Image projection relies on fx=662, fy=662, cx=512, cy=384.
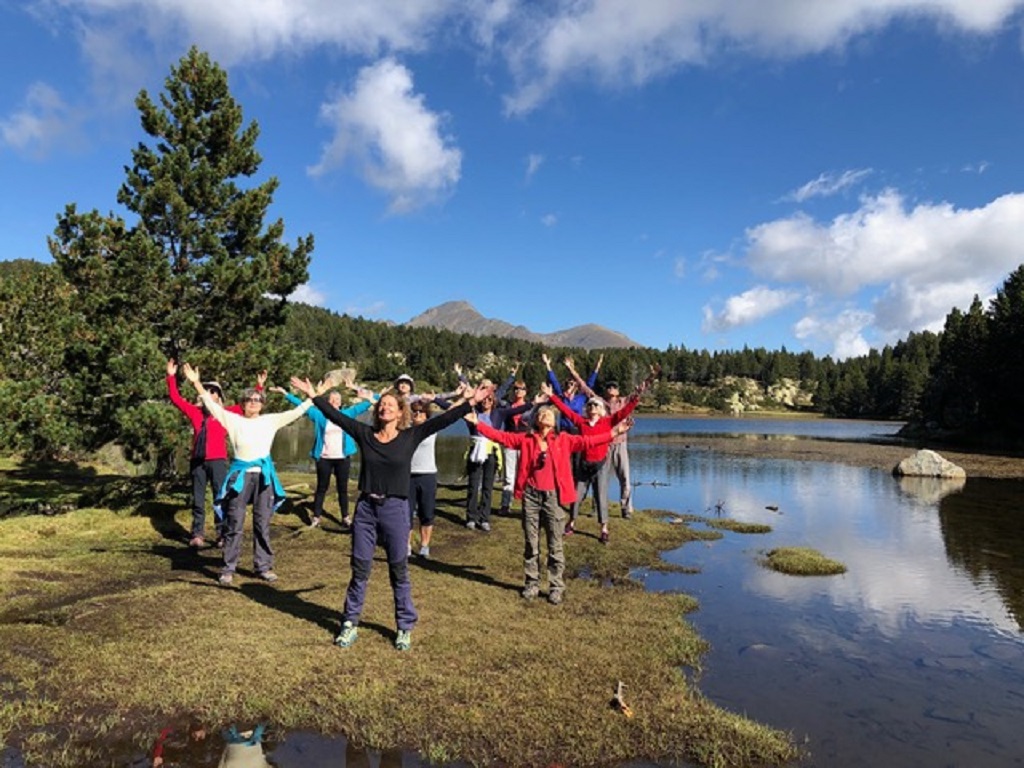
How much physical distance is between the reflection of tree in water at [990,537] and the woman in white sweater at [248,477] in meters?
12.8

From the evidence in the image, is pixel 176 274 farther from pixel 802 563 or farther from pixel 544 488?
pixel 802 563

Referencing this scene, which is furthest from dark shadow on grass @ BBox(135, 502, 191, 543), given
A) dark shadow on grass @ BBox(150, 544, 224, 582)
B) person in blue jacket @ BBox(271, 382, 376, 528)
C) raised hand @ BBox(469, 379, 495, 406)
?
raised hand @ BBox(469, 379, 495, 406)

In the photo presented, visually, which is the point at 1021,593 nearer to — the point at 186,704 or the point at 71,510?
the point at 186,704

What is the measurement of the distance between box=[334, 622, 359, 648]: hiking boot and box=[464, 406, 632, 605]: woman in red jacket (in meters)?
3.39

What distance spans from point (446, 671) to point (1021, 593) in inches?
491

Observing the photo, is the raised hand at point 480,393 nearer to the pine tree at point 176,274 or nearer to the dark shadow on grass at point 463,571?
the dark shadow on grass at point 463,571

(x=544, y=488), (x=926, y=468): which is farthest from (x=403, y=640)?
(x=926, y=468)

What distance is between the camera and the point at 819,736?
6.97m

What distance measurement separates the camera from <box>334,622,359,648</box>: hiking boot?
8.12 meters

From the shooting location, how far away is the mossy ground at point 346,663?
6.19 m

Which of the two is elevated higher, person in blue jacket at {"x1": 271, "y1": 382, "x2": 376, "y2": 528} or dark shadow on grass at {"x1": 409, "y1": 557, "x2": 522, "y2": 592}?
person in blue jacket at {"x1": 271, "y1": 382, "x2": 376, "y2": 528}

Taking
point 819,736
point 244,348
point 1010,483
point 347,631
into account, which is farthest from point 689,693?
point 1010,483

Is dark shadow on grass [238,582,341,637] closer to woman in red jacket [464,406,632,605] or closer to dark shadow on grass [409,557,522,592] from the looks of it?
dark shadow on grass [409,557,522,592]

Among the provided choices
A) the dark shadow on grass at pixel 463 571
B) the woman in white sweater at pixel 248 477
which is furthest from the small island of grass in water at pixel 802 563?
the woman in white sweater at pixel 248 477
